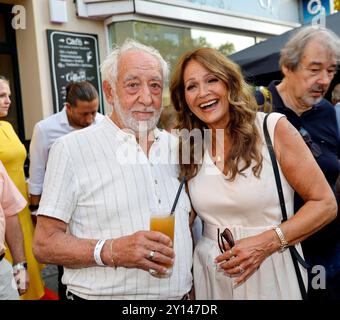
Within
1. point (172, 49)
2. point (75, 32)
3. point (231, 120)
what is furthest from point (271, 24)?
point (231, 120)

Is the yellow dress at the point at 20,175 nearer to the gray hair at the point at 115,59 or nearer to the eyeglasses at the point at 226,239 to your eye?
the gray hair at the point at 115,59

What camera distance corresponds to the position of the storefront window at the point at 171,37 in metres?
6.64

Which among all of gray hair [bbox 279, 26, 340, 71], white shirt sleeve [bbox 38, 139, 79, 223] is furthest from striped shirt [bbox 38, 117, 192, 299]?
gray hair [bbox 279, 26, 340, 71]

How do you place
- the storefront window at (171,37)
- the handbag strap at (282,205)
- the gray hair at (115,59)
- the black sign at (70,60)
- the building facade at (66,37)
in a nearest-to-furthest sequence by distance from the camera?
the handbag strap at (282,205)
the gray hair at (115,59)
the building facade at (66,37)
the black sign at (70,60)
the storefront window at (171,37)

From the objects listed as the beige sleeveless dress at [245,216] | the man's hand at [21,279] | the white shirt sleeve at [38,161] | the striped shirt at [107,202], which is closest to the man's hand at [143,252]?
the striped shirt at [107,202]

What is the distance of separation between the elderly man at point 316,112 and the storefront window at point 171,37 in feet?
13.1

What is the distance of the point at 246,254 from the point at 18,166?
2.18 metres

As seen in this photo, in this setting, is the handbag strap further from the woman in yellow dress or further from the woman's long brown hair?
the woman in yellow dress

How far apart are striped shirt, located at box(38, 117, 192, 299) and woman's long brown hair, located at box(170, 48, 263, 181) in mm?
266

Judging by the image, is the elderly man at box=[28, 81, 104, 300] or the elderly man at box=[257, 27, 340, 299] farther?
the elderly man at box=[28, 81, 104, 300]

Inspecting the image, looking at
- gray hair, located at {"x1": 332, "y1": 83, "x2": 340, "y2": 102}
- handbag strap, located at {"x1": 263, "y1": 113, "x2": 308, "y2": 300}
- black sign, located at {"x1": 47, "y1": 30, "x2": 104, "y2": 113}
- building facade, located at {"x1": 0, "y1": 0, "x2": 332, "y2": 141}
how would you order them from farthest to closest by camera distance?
black sign, located at {"x1": 47, "y1": 30, "x2": 104, "y2": 113} < building facade, located at {"x1": 0, "y1": 0, "x2": 332, "y2": 141} < gray hair, located at {"x1": 332, "y1": 83, "x2": 340, "y2": 102} < handbag strap, located at {"x1": 263, "y1": 113, "x2": 308, "y2": 300}

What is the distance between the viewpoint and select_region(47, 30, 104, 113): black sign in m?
6.12
